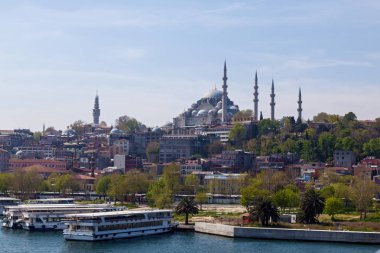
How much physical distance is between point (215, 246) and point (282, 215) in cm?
875

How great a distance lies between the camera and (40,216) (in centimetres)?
4916

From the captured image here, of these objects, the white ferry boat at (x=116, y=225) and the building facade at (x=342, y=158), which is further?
the building facade at (x=342, y=158)

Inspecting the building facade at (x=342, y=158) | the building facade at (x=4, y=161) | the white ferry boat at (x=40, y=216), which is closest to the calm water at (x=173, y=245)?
the white ferry boat at (x=40, y=216)

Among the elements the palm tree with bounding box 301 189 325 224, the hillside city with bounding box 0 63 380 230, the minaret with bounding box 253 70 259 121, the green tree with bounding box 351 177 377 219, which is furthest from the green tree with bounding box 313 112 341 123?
the palm tree with bounding box 301 189 325 224

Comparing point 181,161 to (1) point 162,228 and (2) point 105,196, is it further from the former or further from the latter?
(1) point 162,228

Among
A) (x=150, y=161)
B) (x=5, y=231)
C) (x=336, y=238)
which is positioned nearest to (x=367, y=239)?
(x=336, y=238)

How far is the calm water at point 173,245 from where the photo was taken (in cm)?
3934

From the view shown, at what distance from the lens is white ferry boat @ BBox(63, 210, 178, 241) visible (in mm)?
43406

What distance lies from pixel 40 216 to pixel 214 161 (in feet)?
145

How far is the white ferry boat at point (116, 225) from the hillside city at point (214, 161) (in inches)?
225

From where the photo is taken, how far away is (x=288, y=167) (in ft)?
273

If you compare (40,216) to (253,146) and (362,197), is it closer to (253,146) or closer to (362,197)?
(362,197)

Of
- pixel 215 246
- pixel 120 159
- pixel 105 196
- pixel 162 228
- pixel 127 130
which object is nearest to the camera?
pixel 215 246

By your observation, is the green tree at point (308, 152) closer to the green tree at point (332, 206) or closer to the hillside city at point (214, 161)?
the hillside city at point (214, 161)
